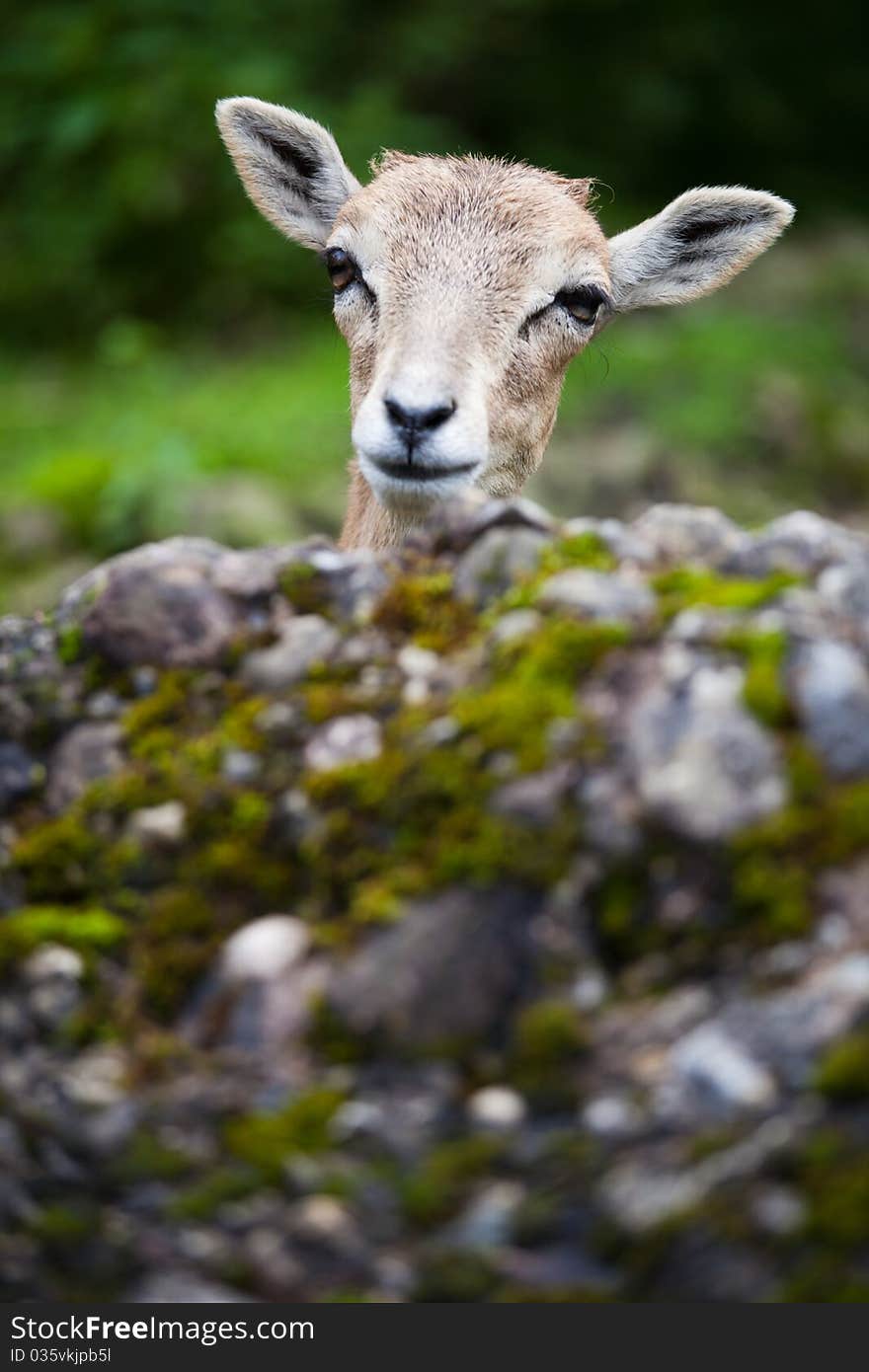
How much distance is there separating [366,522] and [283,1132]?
3997 mm

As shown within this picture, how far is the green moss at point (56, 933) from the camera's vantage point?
3123 millimetres

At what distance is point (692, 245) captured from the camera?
731cm

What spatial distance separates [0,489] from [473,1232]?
31.8 feet

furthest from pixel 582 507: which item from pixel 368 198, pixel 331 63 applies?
pixel 331 63

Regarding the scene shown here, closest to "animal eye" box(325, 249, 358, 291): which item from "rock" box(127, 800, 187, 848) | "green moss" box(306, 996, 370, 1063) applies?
"rock" box(127, 800, 187, 848)

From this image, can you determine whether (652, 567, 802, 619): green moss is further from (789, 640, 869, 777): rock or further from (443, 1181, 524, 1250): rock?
(443, 1181, 524, 1250): rock

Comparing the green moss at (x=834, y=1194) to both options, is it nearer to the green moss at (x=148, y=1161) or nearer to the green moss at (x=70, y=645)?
the green moss at (x=148, y=1161)

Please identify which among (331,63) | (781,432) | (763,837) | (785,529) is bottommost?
(763,837)

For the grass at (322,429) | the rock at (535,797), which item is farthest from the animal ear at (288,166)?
the rock at (535,797)

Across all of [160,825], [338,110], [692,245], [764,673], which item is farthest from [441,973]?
[338,110]

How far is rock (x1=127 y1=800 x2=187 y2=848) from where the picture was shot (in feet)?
10.6

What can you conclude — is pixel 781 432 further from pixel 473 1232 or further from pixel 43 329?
pixel 473 1232

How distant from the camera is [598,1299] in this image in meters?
2.67

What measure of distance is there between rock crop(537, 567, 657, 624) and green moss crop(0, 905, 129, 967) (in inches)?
43.0
